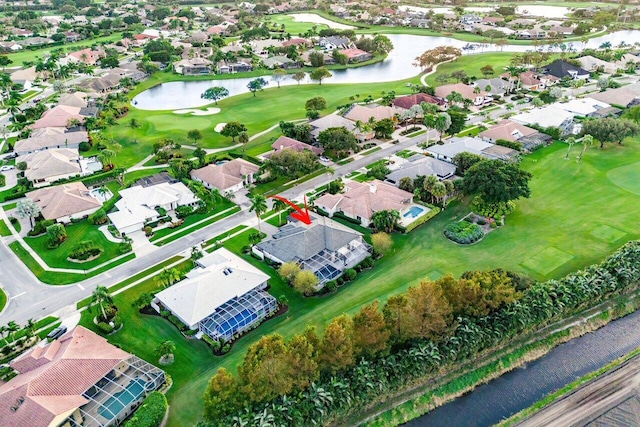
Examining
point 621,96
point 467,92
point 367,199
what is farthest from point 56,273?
point 621,96

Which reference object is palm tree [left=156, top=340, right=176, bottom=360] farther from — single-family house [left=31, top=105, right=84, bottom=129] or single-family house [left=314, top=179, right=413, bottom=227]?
single-family house [left=31, top=105, right=84, bottom=129]

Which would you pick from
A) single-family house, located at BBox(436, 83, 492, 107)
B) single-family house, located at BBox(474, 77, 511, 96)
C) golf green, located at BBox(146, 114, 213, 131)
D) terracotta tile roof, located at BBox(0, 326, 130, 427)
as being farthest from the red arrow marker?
single-family house, located at BBox(474, 77, 511, 96)

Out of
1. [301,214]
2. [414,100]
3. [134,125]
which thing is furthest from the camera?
[414,100]

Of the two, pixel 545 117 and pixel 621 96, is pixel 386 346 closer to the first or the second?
pixel 545 117

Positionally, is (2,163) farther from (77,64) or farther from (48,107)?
(77,64)

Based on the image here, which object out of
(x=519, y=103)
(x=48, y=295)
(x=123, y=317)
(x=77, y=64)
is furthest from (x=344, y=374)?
(x=77, y=64)
